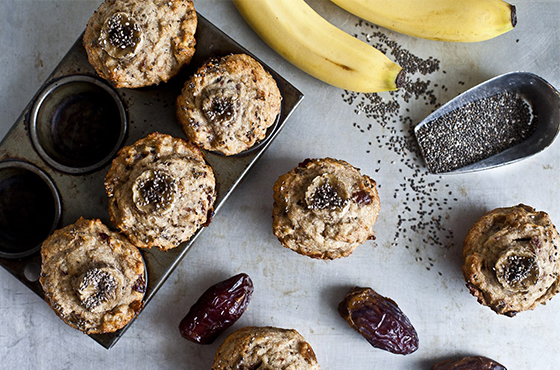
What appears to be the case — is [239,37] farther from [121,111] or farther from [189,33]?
[121,111]

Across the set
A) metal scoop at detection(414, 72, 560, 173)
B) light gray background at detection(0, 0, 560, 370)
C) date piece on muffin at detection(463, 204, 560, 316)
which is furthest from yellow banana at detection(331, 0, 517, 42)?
date piece on muffin at detection(463, 204, 560, 316)

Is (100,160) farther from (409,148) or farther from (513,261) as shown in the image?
(513,261)

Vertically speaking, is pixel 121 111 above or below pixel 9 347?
above

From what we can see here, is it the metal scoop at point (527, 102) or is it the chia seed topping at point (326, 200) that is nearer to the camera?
the chia seed topping at point (326, 200)

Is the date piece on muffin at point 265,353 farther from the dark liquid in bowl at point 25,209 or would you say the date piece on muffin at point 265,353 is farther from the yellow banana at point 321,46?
the yellow banana at point 321,46

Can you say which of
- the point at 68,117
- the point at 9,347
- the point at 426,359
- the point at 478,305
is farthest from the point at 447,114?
the point at 9,347

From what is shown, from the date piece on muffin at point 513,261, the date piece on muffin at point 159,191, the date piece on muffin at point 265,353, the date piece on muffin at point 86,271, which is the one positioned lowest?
the date piece on muffin at point 86,271

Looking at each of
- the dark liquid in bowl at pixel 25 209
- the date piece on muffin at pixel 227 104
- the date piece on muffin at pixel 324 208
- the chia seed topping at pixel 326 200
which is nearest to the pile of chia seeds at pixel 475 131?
the date piece on muffin at pixel 324 208
